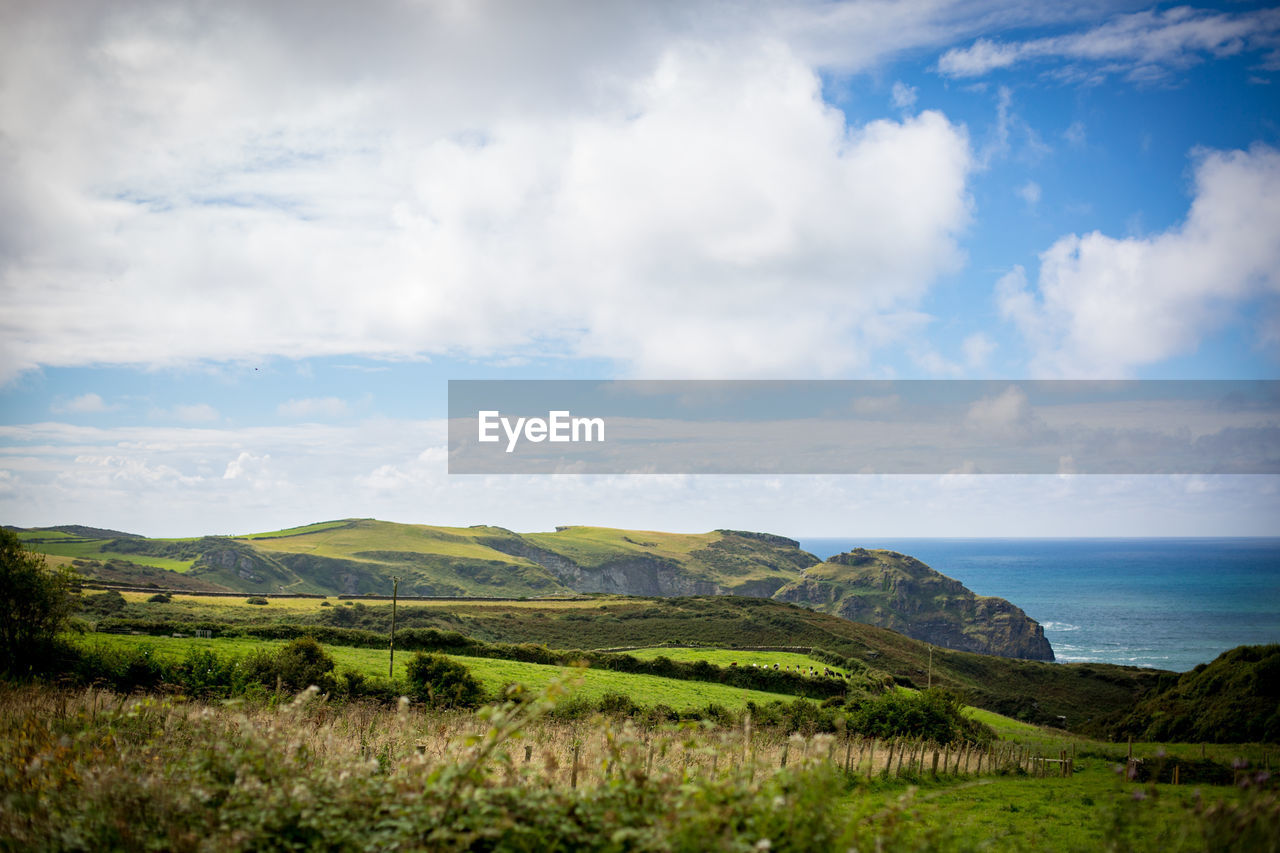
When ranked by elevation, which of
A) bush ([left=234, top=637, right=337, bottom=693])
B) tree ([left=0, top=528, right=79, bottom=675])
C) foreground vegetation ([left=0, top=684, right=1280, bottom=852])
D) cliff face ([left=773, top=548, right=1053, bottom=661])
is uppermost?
foreground vegetation ([left=0, top=684, right=1280, bottom=852])

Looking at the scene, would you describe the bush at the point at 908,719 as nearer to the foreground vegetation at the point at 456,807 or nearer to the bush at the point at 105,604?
the foreground vegetation at the point at 456,807

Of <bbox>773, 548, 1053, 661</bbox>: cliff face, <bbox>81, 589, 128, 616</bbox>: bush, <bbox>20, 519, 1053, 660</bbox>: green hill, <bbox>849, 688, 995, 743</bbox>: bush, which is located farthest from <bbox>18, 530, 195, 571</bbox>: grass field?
<bbox>849, 688, 995, 743</bbox>: bush

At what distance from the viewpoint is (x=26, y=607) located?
21422mm

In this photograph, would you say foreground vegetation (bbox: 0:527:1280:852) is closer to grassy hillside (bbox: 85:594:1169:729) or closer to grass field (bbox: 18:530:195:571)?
grassy hillside (bbox: 85:594:1169:729)

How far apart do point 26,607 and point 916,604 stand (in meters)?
149

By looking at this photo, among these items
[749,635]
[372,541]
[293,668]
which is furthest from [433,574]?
[293,668]

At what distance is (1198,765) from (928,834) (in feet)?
79.1

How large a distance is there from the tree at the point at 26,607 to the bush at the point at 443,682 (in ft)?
36.1

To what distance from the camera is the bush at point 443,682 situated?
88.0 ft

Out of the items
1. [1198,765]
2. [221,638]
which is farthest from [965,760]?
[221,638]

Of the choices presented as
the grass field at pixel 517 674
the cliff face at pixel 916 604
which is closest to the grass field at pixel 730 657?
the grass field at pixel 517 674

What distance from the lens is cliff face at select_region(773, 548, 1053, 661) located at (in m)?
129

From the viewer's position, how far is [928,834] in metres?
5.09

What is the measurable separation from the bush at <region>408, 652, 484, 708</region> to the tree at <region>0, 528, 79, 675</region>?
433 inches
